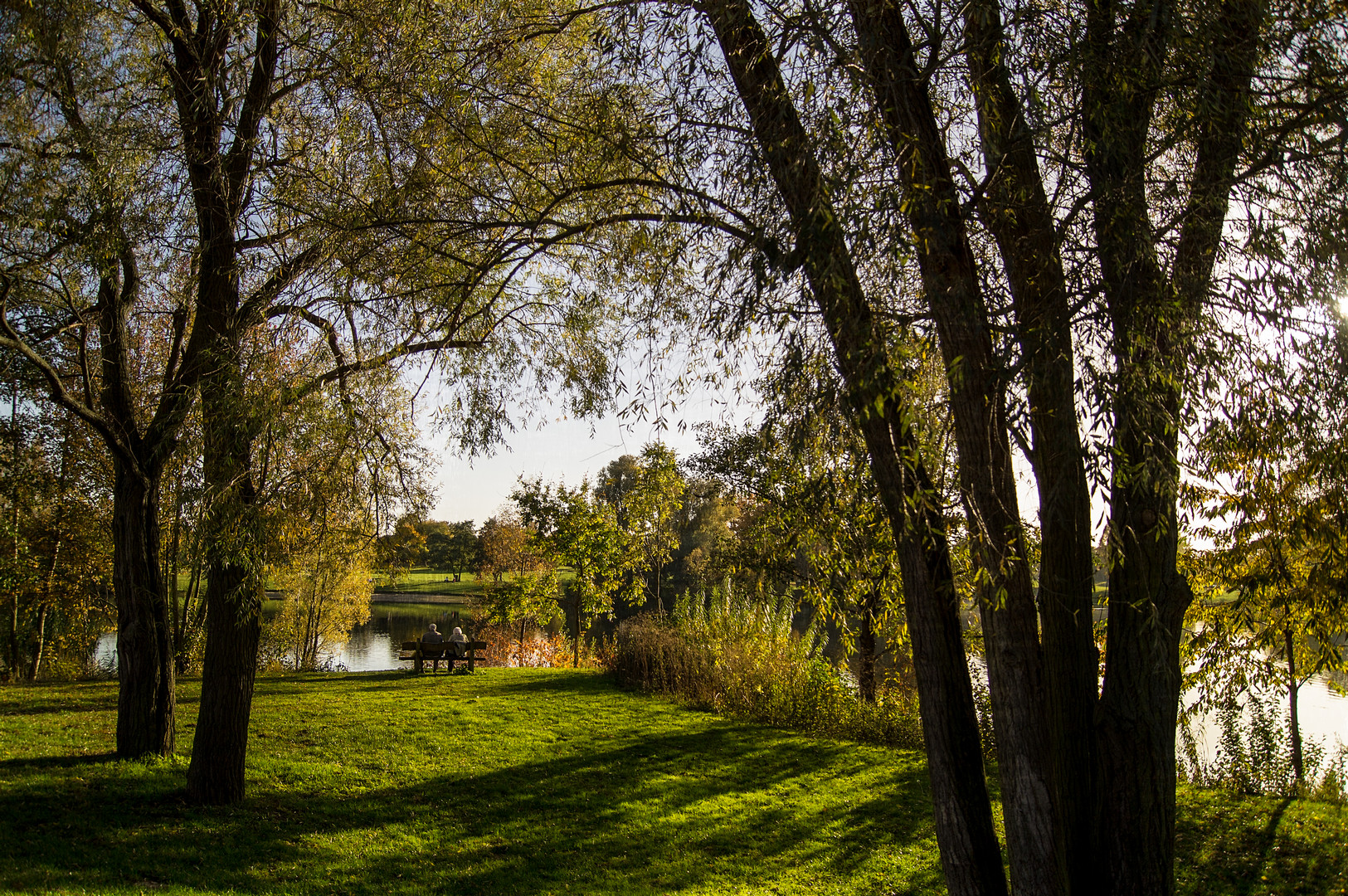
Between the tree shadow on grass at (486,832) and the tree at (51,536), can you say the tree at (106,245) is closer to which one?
the tree shadow on grass at (486,832)

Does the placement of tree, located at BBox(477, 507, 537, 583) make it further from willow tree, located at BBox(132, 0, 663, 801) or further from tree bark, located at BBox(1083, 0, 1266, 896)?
tree bark, located at BBox(1083, 0, 1266, 896)

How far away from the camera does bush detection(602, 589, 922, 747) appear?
10.8m

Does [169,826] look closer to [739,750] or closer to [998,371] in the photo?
[739,750]

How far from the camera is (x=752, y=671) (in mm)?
12406

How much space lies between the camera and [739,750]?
9.71 metres

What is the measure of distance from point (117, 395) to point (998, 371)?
7954mm

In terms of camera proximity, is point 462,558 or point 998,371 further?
point 462,558

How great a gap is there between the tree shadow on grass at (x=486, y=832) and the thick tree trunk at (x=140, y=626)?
1.92ft

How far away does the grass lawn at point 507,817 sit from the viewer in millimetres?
5531

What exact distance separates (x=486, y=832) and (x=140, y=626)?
147 inches

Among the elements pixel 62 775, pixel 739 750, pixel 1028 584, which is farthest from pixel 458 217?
pixel 739 750

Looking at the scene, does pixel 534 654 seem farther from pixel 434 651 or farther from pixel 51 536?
pixel 51 536

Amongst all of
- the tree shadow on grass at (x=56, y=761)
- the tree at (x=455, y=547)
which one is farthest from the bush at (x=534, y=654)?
the tree shadow on grass at (x=56, y=761)

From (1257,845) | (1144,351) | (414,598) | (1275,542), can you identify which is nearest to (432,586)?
(414,598)
